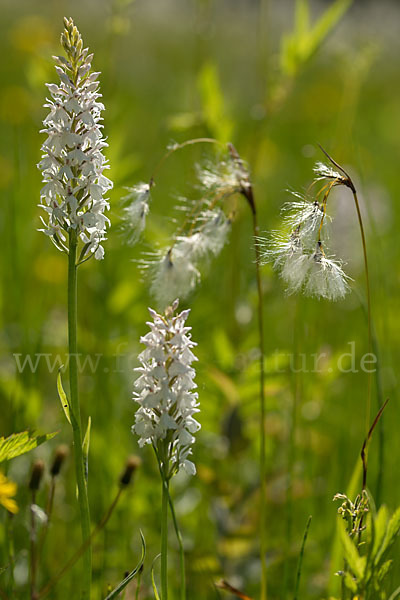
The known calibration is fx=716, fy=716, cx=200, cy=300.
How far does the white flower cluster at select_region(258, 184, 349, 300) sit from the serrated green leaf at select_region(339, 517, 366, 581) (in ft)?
1.30

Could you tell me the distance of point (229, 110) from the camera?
2.37 metres

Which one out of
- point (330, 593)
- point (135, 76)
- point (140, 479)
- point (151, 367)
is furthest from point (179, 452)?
point (135, 76)

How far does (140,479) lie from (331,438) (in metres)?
0.84

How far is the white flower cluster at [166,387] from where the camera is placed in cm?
113

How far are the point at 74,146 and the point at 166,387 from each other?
422 mm

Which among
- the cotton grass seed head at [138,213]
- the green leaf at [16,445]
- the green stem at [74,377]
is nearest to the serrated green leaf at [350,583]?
the green stem at [74,377]

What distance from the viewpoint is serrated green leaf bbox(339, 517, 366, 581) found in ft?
3.53

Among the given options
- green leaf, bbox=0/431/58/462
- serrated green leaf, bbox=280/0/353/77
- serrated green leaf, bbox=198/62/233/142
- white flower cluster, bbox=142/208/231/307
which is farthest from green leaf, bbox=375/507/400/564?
serrated green leaf, bbox=280/0/353/77

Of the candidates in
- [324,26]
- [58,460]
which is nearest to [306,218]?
[58,460]

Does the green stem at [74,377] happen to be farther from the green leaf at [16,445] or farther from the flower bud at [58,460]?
the flower bud at [58,460]

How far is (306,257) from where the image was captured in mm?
1328

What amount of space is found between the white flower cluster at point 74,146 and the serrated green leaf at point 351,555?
63 centimetres

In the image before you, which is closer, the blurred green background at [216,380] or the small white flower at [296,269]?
the small white flower at [296,269]

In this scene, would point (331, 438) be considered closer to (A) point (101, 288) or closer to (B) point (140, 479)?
(B) point (140, 479)
